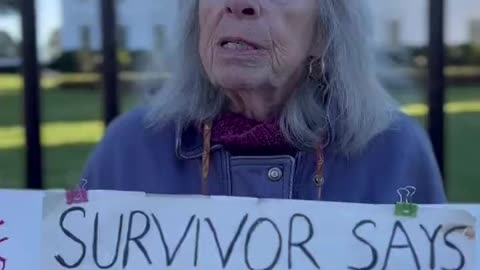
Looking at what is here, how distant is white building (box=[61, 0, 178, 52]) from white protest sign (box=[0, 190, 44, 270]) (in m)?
1.76

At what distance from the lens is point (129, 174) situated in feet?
6.08

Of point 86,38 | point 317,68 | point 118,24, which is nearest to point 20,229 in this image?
point 317,68

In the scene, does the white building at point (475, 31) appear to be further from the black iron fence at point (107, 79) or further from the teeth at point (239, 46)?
the teeth at point (239, 46)

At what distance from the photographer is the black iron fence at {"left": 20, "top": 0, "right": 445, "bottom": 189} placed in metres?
Result: 3.21

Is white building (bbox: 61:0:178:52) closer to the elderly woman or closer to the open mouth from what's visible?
the elderly woman

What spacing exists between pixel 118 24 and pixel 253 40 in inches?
79.4

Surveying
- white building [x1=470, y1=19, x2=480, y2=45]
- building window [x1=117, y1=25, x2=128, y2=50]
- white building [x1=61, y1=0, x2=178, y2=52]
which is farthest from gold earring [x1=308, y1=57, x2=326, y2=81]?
white building [x1=470, y1=19, x2=480, y2=45]

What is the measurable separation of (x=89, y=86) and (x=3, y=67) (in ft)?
1.18

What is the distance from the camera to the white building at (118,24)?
11.8 feet

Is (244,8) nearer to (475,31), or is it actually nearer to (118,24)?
(118,24)

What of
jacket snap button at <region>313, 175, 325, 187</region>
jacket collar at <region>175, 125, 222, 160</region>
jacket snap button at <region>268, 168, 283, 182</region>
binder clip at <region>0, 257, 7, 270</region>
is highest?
jacket collar at <region>175, 125, 222, 160</region>

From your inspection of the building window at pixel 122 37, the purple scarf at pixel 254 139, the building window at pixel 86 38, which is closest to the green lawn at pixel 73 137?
the building window at pixel 86 38

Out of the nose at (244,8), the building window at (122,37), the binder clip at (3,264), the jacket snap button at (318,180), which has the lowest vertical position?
the binder clip at (3,264)

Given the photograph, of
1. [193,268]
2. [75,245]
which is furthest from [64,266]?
[193,268]
